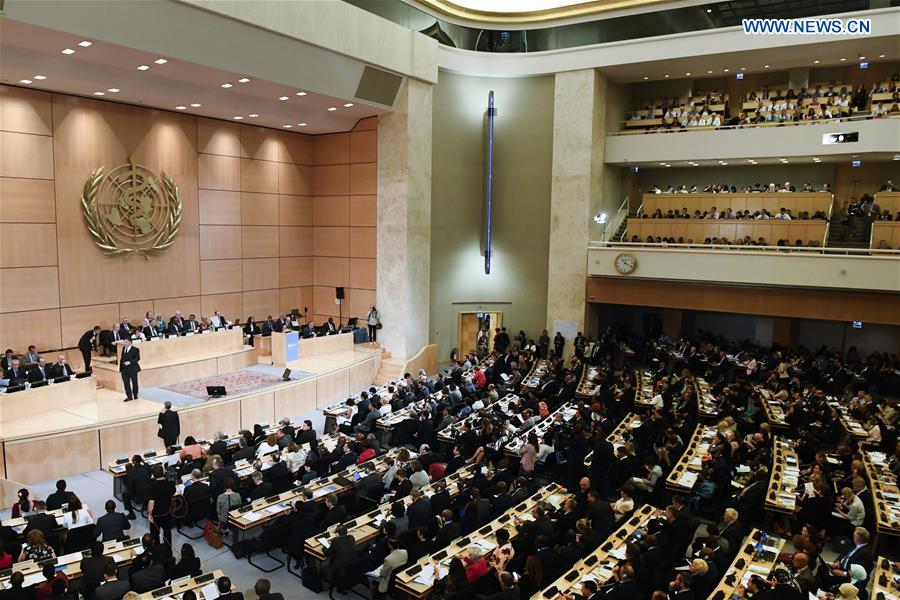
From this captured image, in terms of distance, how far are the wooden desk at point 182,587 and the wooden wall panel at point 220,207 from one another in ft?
46.4

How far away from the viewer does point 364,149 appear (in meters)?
21.2

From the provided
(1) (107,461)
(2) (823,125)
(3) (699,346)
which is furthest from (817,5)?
(1) (107,461)

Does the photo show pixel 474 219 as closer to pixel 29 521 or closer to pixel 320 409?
pixel 320 409

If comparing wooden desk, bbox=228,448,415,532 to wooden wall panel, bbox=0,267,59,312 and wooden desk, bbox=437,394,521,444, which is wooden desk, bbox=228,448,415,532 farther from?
wooden wall panel, bbox=0,267,59,312

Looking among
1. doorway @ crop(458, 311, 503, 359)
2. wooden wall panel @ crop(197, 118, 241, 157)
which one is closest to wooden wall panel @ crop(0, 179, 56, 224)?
wooden wall panel @ crop(197, 118, 241, 157)

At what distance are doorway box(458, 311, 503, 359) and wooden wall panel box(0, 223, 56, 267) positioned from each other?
1261 centimetres

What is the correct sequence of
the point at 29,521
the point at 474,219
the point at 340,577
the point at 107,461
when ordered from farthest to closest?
the point at 474,219 < the point at 107,461 < the point at 29,521 < the point at 340,577

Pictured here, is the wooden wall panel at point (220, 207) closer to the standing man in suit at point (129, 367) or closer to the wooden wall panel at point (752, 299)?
the standing man in suit at point (129, 367)

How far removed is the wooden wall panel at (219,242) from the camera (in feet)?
64.6

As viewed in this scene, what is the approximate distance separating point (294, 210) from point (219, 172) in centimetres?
319

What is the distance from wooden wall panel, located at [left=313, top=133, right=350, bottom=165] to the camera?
71.4ft

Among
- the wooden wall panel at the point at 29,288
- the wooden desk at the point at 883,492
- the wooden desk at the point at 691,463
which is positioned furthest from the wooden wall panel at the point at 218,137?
the wooden desk at the point at 883,492

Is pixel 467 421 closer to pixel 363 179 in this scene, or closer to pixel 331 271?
pixel 363 179

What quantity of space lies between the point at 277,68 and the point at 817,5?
602 inches
